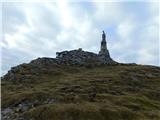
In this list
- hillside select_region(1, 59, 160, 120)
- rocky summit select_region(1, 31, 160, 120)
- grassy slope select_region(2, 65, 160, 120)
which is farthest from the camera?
rocky summit select_region(1, 31, 160, 120)

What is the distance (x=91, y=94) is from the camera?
84.4 metres

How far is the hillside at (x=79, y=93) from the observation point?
6738cm

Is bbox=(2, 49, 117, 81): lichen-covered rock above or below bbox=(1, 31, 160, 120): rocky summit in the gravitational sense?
above

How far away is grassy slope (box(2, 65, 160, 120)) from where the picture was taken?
220ft

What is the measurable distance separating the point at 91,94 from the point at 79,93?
11.2ft

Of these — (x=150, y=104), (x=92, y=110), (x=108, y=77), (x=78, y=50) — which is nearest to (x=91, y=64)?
(x=78, y=50)

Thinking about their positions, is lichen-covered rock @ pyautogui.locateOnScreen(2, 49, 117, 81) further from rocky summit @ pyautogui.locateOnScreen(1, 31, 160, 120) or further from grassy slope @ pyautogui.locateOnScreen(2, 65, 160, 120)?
grassy slope @ pyautogui.locateOnScreen(2, 65, 160, 120)

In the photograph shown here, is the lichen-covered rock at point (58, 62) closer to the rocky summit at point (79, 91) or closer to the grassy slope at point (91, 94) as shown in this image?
the rocky summit at point (79, 91)

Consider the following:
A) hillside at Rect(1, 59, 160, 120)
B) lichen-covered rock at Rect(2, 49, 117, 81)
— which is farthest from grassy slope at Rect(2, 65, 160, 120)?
lichen-covered rock at Rect(2, 49, 117, 81)

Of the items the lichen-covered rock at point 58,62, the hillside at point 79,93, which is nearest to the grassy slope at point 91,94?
the hillside at point 79,93

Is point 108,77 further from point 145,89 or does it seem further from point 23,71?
point 23,71

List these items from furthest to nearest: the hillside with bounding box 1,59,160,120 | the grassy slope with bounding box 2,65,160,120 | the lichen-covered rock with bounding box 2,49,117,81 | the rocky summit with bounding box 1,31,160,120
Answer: the lichen-covered rock with bounding box 2,49,117,81 < the rocky summit with bounding box 1,31,160,120 < the hillside with bounding box 1,59,160,120 < the grassy slope with bounding box 2,65,160,120

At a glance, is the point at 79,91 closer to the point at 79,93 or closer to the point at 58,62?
the point at 79,93

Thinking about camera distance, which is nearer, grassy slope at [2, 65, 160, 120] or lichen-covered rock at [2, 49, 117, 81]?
grassy slope at [2, 65, 160, 120]
